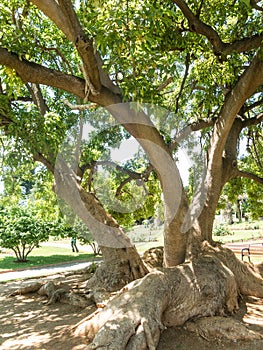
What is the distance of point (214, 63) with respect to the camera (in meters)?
7.31

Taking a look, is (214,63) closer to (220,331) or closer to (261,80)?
(261,80)

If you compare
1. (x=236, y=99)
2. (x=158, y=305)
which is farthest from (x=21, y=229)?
(x=236, y=99)

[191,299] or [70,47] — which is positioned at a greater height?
[70,47]

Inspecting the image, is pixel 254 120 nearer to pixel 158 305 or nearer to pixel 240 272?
pixel 240 272

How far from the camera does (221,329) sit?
5219mm

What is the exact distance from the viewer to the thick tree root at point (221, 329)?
200 inches

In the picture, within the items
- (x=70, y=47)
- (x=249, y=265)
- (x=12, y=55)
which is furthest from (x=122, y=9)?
(x=249, y=265)

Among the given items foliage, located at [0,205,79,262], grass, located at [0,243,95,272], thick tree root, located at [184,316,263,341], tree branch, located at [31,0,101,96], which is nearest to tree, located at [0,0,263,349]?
tree branch, located at [31,0,101,96]

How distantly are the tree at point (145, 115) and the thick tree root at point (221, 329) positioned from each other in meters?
0.26

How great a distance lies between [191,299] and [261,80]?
13.5 ft

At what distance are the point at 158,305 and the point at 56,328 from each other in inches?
76.5

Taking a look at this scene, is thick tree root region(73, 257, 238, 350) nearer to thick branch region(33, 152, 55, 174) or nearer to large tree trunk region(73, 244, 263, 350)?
large tree trunk region(73, 244, 263, 350)

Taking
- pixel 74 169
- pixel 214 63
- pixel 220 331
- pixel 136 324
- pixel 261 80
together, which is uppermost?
pixel 214 63

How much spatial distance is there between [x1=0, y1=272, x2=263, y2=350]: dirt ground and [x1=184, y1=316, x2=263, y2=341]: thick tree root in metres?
0.09
